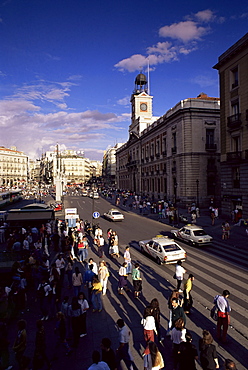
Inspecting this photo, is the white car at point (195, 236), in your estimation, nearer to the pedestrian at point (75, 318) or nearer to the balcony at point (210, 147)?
the pedestrian at point (75, 318)

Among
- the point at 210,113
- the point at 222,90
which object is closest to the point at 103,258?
the point at 222,90

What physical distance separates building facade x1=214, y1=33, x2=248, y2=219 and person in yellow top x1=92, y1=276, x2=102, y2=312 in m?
21.9

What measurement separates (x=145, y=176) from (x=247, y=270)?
175 feet

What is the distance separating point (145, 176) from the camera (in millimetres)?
65750

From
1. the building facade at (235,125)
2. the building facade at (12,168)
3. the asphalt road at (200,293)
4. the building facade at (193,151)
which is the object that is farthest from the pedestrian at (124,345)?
the building facade at (12,168)

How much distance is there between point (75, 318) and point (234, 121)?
2626 cm

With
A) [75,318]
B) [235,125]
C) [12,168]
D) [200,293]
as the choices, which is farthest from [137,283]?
[12,168]

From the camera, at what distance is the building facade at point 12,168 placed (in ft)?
421

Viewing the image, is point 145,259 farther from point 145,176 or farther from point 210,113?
point 145,176

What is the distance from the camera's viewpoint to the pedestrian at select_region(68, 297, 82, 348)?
706 centimetres

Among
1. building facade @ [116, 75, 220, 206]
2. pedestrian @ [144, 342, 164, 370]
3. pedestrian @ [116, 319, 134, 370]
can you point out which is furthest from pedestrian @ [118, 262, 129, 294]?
building facade @ [116, 75, 220, 206]

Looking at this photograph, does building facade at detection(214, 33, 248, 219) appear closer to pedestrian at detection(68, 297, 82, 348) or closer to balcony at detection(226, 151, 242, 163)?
balcony at detection(226, 151, 242, 163)

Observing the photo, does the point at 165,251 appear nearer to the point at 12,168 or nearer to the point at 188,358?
the point at 188,358

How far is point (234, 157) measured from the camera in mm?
27781
